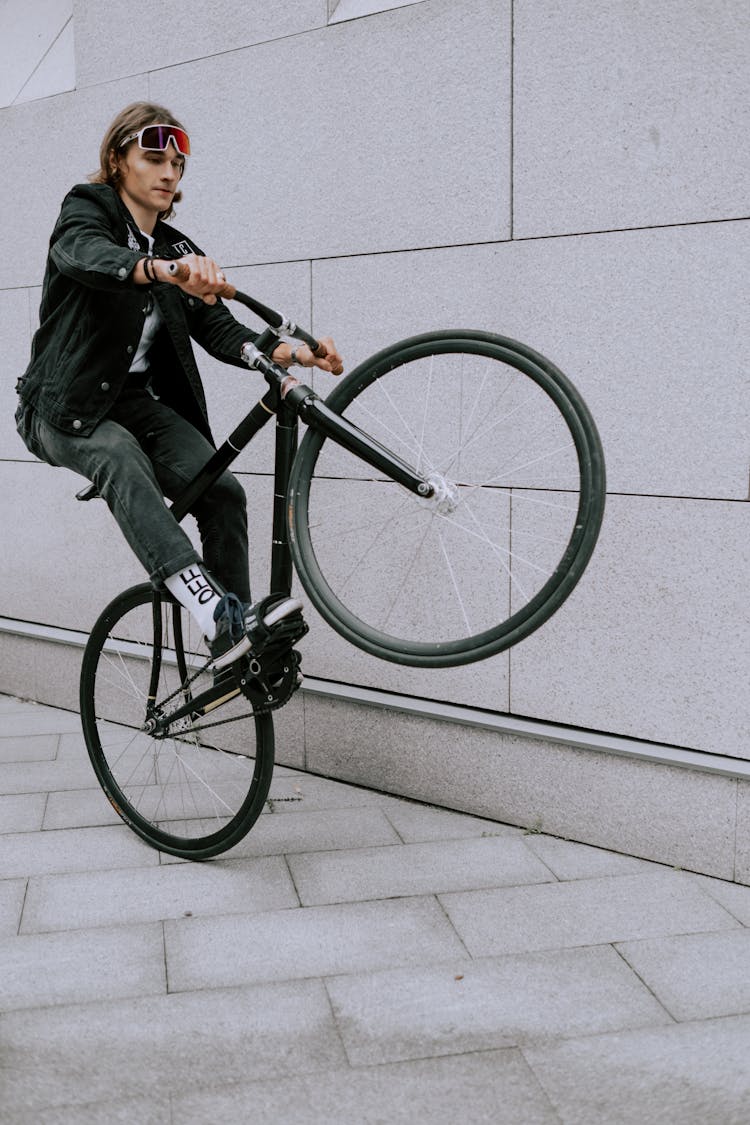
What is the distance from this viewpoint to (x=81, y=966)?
Answer: 3.29m

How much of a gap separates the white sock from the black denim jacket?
2.00 ft

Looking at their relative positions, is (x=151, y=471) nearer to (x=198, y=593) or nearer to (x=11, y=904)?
(x=198, y=593)

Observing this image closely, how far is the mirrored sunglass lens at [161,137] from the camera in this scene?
3.76 m

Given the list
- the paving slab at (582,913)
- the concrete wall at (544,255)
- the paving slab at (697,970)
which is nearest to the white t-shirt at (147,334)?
the concrete wall at (544,255)

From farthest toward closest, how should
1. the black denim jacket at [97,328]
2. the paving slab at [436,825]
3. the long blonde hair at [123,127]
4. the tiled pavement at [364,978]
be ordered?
the paving slab at [436,825], the long blonde hair at [123,127], the black denim jacket at [97,328], the tiled pavement at [364,978]

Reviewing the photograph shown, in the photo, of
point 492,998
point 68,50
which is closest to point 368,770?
point 492,998

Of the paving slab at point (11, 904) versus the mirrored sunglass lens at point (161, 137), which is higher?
the mirrored sunglass lens at point (161, 137)

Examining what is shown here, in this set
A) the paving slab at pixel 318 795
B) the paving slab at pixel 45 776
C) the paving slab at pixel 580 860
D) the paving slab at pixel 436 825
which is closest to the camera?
the paving slab at pixel 580 860

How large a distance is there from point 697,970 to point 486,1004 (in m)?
0.64

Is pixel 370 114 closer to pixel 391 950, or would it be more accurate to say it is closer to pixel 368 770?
pixel 368 770

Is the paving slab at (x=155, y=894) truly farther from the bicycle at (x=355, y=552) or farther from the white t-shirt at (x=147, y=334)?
the white t-shirt at (x=147, y=334)

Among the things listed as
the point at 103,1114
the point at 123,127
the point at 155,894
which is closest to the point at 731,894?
the point at 155,894

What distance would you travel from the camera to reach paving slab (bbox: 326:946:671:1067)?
287 centimetres

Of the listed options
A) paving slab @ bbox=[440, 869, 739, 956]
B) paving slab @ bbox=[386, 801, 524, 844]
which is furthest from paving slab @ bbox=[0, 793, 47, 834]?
paving slab @ bbox=[440, 869, 739, 956]
